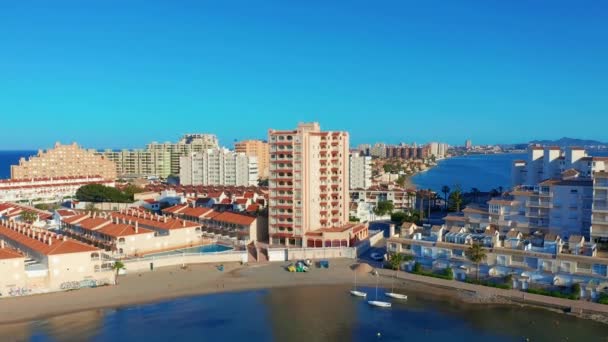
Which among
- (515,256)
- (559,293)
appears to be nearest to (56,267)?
(515,256)

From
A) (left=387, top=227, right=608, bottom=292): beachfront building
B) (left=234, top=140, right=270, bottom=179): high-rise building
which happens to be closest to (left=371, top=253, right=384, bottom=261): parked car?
(left=387, top=227, right=608, bottom=292): beachfront building

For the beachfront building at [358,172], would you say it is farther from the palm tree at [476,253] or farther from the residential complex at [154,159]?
the palm tree at [476,253]

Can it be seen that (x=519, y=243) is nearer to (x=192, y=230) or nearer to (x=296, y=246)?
(x=296, y=246)

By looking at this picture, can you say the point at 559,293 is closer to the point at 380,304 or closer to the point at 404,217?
the point at 380,304

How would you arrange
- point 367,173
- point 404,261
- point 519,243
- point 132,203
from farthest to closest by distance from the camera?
1. point 367,173
2. point 132,203
3. point 404,261
4. point 519,243

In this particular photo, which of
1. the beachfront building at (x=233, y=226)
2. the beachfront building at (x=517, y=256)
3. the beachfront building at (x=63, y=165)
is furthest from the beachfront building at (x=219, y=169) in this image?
the beachfront building at (x=517, y=256)

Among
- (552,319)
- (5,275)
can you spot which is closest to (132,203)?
(5,275)
